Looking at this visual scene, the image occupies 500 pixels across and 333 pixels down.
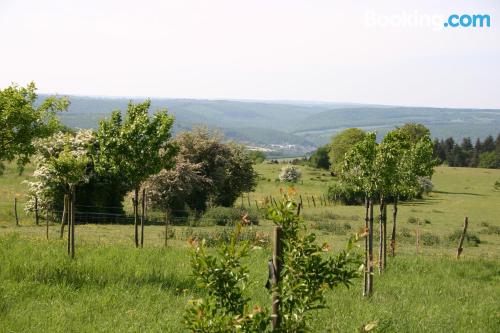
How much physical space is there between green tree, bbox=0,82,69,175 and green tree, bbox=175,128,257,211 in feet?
74.2

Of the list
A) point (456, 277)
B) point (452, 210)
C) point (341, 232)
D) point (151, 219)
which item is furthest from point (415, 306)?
point (452, 210)

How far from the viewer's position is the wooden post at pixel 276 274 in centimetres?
521

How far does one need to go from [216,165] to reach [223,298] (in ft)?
123

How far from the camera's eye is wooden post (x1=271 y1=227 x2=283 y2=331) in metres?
5.21

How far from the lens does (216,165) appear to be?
4269 cm

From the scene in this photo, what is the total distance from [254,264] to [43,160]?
21.0 metres

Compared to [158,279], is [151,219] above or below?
below

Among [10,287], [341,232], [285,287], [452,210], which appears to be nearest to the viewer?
[285,287]

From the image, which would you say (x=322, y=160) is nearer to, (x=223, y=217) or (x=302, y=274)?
(x=223, y=217)

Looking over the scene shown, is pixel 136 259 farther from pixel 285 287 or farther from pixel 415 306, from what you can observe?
pixel 285 287

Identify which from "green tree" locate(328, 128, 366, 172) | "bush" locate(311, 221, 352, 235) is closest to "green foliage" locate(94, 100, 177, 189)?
"bush" locate(311, 221, 352, 235)

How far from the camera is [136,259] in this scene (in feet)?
56.3

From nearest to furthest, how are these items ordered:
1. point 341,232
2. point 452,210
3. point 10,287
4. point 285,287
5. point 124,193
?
point 285,287, point 10,287, point 341,232, point 124,193, point 452,210

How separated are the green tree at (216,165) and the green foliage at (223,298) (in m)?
35.8
